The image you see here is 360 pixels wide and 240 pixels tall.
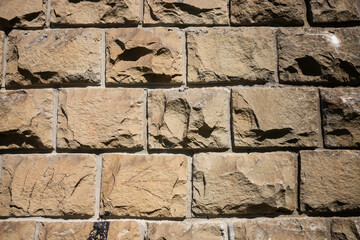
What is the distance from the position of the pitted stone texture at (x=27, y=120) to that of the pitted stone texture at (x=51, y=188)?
0.08 m

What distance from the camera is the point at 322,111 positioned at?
108 centimetres

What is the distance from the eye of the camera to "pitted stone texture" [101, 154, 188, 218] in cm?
103

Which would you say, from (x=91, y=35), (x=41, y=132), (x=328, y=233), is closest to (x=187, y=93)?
(x=91, y=35)

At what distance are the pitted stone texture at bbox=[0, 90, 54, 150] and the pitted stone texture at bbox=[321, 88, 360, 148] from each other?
101 cm

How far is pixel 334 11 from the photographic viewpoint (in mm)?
1104

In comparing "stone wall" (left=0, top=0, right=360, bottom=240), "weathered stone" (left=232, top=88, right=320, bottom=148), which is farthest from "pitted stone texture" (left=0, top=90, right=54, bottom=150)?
"weathered stone" (left=232, top=88, right=320, bottom=148)

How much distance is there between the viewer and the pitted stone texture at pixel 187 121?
3.44 ft

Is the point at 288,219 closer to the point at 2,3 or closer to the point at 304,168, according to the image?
the point at 304,168

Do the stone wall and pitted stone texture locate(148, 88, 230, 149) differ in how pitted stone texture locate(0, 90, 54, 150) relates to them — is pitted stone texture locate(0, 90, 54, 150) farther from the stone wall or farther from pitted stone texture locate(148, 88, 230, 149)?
pitted stone texture locate(148, 88, 230, 149)

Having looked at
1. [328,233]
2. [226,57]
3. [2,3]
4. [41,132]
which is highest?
[2,3]

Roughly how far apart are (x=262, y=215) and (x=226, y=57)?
0.59 meters

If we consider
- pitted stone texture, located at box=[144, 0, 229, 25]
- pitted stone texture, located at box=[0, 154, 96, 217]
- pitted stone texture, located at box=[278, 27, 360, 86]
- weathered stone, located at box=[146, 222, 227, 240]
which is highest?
pitted stone texture, located at box=[144, 0, 229, 25]

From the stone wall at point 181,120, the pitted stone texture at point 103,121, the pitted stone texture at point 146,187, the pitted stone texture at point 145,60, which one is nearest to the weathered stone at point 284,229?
the stone wall at point 181,120

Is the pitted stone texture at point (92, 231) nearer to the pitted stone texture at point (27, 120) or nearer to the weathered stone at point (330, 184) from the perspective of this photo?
the pitted stone texture at point (27, 120)
